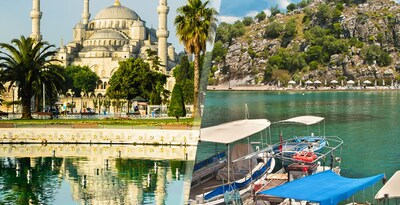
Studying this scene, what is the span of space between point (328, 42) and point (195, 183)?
49.3 inches

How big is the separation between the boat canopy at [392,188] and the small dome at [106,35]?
412ft

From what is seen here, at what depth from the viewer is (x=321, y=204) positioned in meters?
3.42

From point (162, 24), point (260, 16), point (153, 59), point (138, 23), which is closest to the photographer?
point (260, 16)

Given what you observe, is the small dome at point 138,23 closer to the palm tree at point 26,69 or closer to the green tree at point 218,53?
the palm tree at point 26,69

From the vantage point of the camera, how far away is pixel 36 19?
103 metres

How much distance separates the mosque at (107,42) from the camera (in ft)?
374

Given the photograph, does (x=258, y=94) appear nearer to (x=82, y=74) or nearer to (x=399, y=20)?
(x=399, y=20)

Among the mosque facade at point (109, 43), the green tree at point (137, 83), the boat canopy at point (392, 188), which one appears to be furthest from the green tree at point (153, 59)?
the boat canopy at point (392, 188)

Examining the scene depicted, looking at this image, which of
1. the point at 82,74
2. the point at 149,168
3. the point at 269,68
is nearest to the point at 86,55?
the point at 82,74

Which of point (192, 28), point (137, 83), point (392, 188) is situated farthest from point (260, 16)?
point (137, 83)

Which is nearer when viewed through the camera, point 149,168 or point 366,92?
point 366,92

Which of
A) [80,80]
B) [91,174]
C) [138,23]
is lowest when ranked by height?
[91,174]

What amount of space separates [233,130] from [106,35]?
126 meters

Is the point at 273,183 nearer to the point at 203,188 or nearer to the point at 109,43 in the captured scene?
the point at 203,188
